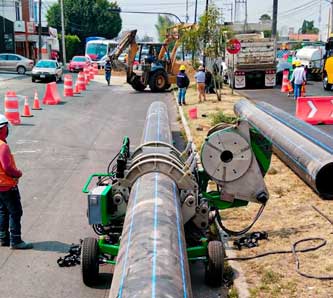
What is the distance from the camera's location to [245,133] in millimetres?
6812

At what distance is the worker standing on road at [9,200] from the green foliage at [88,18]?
80141 millimetres

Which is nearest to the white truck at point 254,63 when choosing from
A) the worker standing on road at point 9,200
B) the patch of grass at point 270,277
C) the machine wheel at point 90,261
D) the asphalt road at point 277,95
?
the asphalt road at point 277,95

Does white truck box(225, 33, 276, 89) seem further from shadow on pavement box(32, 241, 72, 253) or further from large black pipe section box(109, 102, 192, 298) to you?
large black pipe section box(109, 102, 192, 298)

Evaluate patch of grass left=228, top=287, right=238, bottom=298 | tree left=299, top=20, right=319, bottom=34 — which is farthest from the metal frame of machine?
tree left=299, top=20, right=319, bottom=34

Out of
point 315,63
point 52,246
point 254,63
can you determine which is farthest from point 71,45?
point 52,246

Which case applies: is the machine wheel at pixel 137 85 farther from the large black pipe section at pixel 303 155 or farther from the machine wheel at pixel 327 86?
the large black pipe section at pixel 303 155

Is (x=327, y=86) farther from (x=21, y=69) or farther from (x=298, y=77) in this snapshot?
(x=21, y=69)

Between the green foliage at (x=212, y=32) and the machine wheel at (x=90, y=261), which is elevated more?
the green foliage at (x=212, y=32)

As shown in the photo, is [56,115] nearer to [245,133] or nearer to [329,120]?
[329,120]

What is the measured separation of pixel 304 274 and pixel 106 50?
5615 cm

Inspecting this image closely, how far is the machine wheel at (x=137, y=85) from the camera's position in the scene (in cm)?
2973

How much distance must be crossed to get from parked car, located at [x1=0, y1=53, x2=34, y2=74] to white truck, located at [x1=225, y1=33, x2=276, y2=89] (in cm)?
1919

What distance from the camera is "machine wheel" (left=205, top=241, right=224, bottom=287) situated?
5844 millimetres

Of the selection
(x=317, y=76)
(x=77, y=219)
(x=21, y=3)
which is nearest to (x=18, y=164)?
(x=77, y=219)
